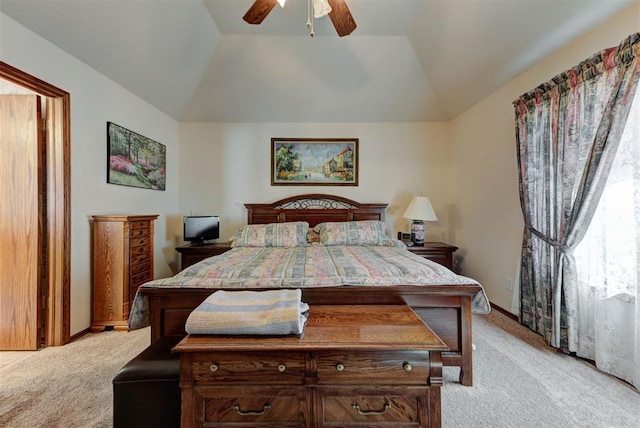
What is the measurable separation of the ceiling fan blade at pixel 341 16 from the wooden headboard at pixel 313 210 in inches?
88.5

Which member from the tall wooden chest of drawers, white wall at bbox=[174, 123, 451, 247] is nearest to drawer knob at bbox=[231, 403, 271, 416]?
the tall wooden chest of drawers

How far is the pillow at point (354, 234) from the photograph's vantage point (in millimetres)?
3291

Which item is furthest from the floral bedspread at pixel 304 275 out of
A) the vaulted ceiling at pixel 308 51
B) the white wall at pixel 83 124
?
the vaulted ceiling at pixel 308 51

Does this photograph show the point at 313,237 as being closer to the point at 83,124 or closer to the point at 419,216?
the point at 419,216

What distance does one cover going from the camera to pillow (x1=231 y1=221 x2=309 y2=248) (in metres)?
3.25

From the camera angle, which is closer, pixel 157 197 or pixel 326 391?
pixel 326 391

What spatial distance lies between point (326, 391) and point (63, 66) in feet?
10.8

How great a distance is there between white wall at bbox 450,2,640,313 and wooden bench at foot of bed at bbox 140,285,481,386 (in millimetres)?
1454

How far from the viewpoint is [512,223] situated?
9.16 feet

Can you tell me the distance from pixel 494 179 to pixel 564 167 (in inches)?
38.6

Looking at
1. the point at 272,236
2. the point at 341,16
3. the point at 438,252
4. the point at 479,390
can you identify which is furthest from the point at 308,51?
the point at 479,390

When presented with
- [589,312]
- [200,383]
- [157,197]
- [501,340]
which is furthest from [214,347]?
[157,197]

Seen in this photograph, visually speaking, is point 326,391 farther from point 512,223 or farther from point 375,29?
Result: point 375,29

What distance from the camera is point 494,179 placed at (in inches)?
121
